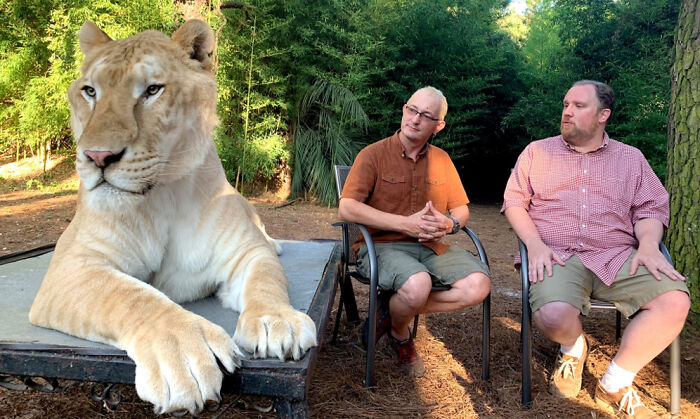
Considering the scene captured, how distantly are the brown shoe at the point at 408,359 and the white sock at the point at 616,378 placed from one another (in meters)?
0.91

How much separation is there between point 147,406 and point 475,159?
10.7 m

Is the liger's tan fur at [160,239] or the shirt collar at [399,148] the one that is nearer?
the liger's tan fur at [160,239]

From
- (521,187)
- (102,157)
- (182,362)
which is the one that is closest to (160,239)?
(102,157)

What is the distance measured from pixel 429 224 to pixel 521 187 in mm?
637

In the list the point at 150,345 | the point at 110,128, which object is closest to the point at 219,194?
the point at 110,128

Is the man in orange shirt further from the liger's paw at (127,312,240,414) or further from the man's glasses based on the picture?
the liger's paw at (127,312,240,414)

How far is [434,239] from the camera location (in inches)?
108

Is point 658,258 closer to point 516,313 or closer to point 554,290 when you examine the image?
point 554,290

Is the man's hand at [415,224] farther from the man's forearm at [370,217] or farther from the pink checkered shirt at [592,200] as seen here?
the pink checkered shirt at [592,200]

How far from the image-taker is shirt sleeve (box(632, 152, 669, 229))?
103 inches

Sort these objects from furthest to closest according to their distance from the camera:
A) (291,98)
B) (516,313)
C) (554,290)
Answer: (291,98) < (516,313) < (554,290)

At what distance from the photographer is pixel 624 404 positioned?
7.40 feet

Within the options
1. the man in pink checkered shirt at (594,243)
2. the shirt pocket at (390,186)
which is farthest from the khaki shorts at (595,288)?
the shirt pocket at (390,186)

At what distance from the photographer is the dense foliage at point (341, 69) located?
8.29m
